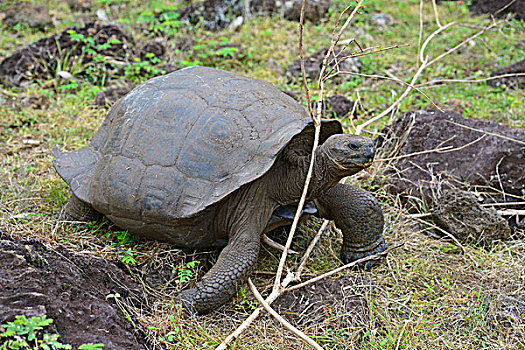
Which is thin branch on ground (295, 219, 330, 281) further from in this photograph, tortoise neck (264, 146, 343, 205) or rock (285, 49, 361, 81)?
rock (285, 49, 361, 81)

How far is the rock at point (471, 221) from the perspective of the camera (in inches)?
144

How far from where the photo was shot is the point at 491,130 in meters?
4.32

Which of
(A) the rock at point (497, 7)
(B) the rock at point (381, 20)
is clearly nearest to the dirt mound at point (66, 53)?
(B) the rock at point (381, 20)

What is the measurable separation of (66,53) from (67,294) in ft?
16.1

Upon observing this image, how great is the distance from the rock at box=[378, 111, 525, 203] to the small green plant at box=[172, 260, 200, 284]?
1877 mm

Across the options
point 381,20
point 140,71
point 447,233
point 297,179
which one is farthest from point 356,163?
point 381,20

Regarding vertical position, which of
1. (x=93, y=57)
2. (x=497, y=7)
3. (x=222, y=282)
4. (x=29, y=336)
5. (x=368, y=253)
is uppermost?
(x=29, y=336)

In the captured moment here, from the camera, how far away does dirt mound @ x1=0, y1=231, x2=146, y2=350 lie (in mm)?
2076

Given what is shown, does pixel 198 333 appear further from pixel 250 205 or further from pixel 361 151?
pixel 361 151

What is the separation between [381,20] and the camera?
8.57 metres

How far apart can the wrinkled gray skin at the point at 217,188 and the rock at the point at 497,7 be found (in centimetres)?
735

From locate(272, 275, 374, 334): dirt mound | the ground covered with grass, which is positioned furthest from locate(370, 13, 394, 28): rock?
locate(272, 275, 374, 334): dirt mound

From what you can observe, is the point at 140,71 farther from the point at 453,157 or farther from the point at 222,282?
the point at 222,282

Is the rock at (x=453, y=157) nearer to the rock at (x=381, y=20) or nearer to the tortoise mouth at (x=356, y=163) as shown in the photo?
the tortoise mouth at (x=356, y=163)
